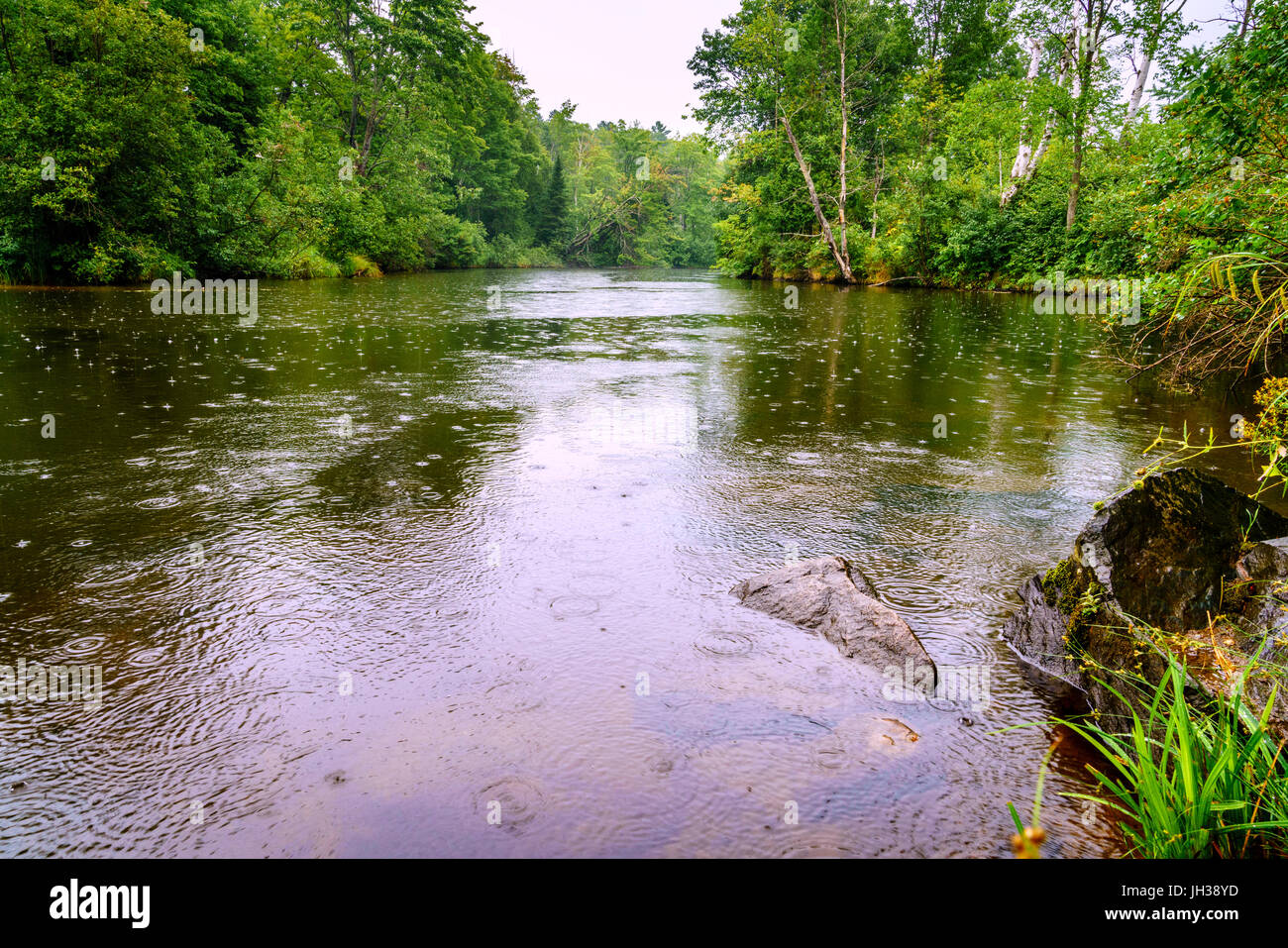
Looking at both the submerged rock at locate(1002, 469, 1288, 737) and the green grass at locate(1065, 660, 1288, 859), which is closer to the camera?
the green grass at locate(1065, 660, 1288, 859)

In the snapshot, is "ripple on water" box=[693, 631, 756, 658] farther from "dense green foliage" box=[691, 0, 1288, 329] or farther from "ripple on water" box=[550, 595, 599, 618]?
"dense green foliage" box=[691, 0, 1288, 329]

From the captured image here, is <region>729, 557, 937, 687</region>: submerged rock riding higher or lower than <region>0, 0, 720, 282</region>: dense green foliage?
lower

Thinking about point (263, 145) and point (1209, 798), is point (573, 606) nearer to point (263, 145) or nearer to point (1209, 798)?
point (1209, 798)

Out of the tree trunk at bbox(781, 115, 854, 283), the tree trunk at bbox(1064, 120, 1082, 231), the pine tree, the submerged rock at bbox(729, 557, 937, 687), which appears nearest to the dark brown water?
the submerged rock at bbox(729, 557, 937, 687)

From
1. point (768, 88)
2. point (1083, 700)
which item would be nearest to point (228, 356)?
point (1083, 700)

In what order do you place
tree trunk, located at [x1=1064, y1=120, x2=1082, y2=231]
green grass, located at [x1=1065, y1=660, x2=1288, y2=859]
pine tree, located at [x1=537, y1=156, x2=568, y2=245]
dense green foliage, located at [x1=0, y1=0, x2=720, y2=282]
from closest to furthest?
green grass, located at [x1=1065, y1=660, x2=1288, y2=859] < dense green foliage, located at [x1=0, y1=0, x2=720, y2=282] < tree trunk, located at [x1=1064, y1=120, x2=1082, y2=231] < pine tree, located at [x1=537, y1=156, x2=568, y2=245]

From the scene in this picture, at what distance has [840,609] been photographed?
3.48m

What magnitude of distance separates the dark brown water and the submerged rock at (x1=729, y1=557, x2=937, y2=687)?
0.11 metres

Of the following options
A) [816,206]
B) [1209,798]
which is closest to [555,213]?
[816,206]

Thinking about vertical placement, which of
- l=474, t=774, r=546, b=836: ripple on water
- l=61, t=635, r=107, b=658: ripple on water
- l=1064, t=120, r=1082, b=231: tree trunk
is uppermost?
l=1064, t=120, r=1082, b=231: tree trunk

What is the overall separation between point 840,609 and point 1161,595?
1.36m

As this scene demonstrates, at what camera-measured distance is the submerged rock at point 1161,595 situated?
9.60ft

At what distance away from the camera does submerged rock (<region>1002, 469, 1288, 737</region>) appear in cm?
293
